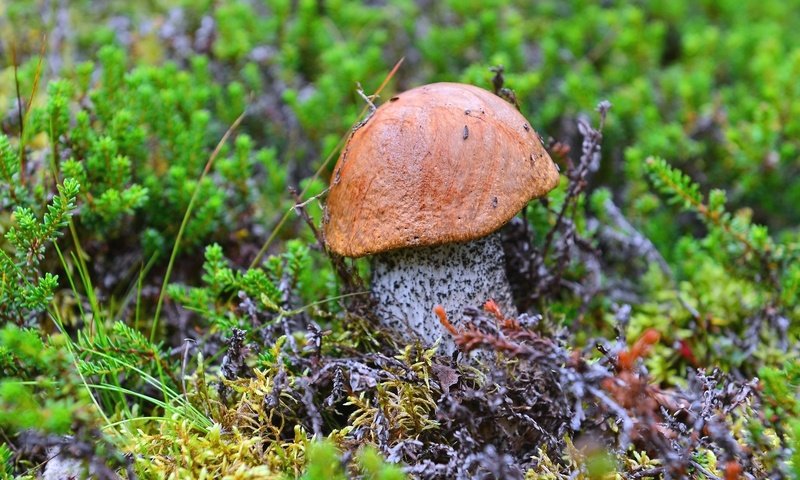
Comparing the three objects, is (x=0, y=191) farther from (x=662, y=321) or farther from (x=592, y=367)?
(x=662, y=321)

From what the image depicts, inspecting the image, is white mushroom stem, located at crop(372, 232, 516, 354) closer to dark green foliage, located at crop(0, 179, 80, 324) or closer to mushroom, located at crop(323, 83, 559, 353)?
mushroom, located at crop(323, 83, 559, 353)

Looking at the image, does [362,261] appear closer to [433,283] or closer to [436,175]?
[433,283]

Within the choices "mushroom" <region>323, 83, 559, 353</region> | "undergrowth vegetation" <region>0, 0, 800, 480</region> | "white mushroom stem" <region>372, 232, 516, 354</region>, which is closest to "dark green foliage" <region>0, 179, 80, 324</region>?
"undergrowth vegetation" <region>0, 0, 800, 480</region>

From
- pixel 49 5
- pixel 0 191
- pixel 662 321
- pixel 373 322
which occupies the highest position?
pixel 49 5

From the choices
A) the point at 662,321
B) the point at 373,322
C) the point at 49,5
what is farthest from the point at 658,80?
the point at 49,5

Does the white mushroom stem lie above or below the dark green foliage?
below

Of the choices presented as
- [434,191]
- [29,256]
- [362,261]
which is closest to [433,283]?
[434,191]

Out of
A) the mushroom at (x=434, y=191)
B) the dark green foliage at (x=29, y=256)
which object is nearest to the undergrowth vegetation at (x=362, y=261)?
the dark green foliage at (x=29, y=256)

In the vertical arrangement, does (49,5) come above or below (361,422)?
above
